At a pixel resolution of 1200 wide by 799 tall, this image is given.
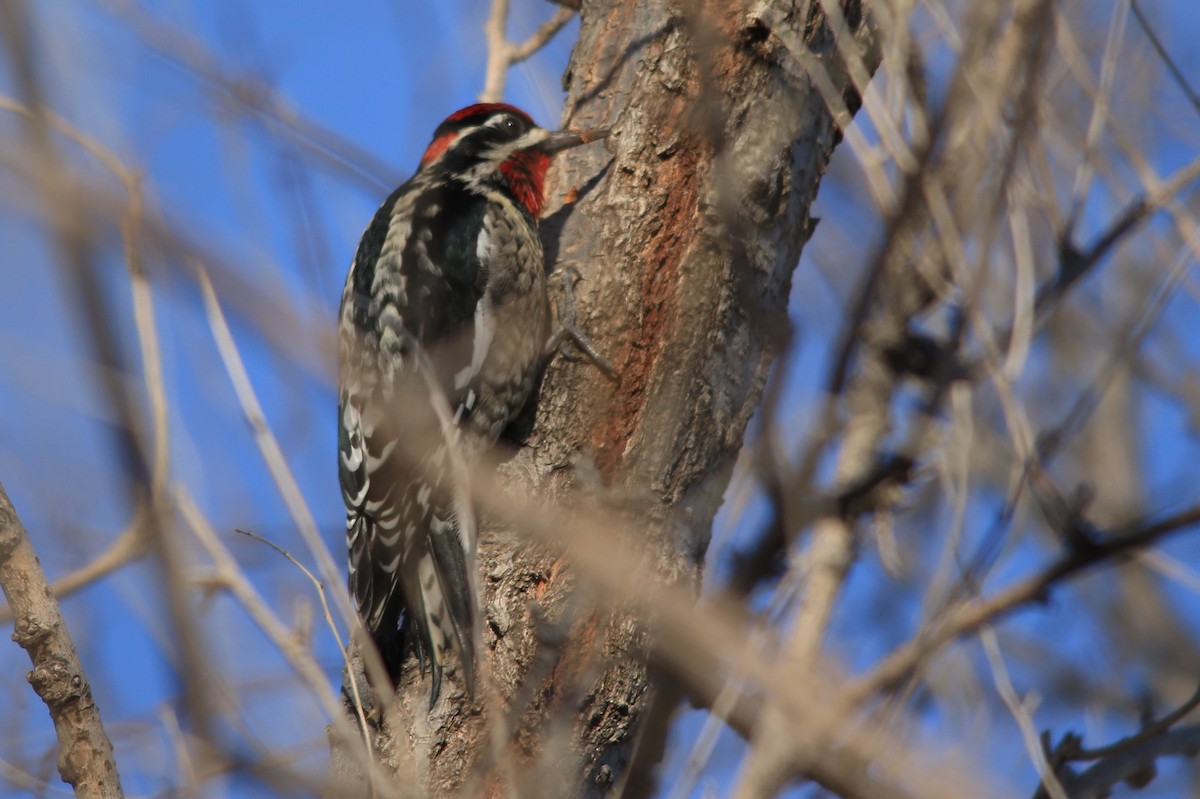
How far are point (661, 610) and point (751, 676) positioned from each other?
0.16 meters

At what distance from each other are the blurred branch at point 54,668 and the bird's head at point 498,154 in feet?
6.78

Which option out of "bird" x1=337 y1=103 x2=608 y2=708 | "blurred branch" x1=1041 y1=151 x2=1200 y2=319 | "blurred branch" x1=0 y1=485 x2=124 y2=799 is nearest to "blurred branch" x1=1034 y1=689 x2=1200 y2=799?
"blurred branch" x1=1041 y1=151 x2=1200 y2=319

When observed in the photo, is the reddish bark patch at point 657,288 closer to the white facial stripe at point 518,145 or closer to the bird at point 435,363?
the bird at point 435,363

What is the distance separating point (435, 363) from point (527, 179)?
75cm

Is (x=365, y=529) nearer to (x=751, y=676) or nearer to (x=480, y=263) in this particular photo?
(x=480, y=263)

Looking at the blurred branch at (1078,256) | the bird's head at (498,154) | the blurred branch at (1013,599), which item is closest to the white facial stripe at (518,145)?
the bird's head at (498,154)

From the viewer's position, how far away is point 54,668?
1.77 meters

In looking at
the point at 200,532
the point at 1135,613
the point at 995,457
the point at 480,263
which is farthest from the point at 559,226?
the point at 1135,613

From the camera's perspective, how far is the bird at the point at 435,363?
9.77 ft

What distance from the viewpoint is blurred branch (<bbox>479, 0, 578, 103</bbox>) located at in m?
3.71

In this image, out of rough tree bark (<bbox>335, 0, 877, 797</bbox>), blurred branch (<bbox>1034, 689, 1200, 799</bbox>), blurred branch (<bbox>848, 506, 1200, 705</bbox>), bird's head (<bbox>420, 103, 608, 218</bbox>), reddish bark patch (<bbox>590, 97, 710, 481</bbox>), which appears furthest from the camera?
bird's head (<bbox>420, 103, 608, 218</bbox>)

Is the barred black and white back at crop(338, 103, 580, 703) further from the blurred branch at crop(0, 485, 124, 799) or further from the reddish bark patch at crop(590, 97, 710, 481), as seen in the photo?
the blurred branch at crop(0, 485, 124, 799)

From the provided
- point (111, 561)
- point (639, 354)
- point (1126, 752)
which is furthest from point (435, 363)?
point (1126, 752)

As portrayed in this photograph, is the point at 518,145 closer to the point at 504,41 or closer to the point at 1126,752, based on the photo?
the point at 504,41
